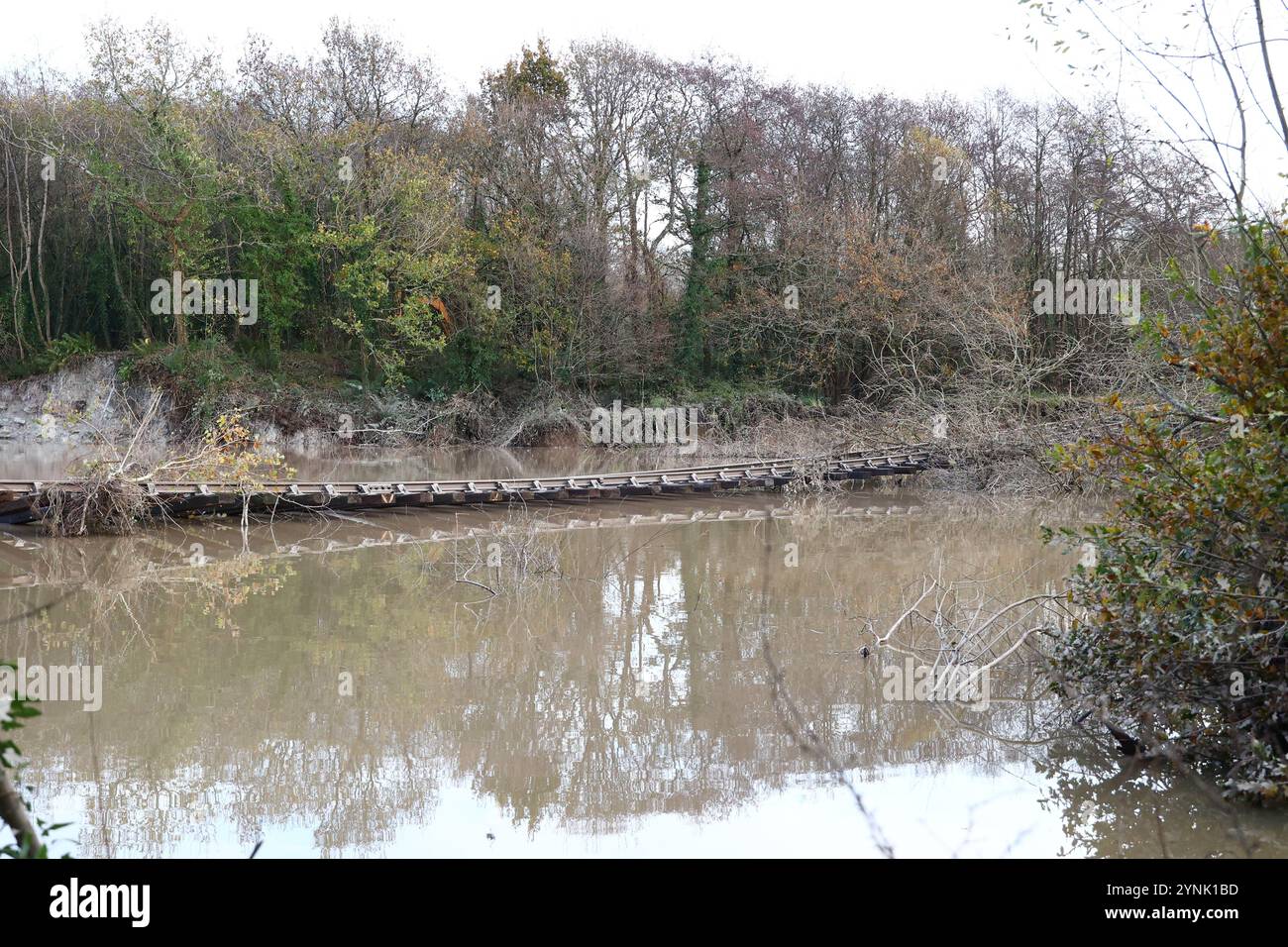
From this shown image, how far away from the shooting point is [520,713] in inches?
276

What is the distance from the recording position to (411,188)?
2417cm

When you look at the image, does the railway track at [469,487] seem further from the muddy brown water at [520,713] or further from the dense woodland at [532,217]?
the dense woodland at [532,217]

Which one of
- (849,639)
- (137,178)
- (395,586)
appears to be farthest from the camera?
(137,178)

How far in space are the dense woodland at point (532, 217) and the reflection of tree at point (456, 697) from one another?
14.0 m

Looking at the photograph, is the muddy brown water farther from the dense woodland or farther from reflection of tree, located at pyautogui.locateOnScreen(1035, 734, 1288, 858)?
the dense woodland

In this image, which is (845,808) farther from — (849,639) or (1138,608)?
(849,639)

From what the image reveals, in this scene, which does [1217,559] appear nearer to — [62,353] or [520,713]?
[520,713]

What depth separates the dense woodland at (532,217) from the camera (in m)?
24.4

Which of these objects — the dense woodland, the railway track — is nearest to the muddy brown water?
the railway track

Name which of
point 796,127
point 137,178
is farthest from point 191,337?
point 796,127

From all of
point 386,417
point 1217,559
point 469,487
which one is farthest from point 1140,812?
point 386,417

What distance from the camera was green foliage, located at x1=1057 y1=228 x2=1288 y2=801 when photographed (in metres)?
4.79
